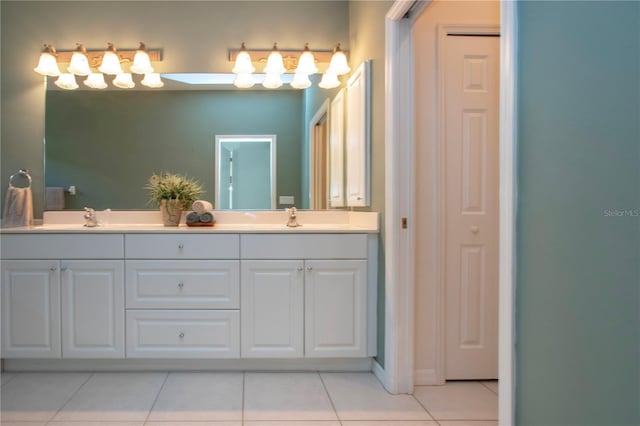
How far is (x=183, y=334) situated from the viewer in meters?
2.29

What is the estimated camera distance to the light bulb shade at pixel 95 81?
2785mm

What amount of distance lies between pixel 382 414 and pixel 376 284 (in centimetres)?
67

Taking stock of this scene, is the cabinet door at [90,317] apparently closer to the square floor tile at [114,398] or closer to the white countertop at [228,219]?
the square floor tile at [114,398]

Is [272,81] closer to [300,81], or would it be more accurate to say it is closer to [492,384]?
[300,81]

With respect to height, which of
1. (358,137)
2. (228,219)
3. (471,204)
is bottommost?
(228,219)

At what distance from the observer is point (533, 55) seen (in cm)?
105

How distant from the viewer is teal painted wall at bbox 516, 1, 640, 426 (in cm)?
80

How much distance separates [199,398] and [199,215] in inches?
43.5

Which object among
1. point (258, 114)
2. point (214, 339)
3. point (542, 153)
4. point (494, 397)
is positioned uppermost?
point (258, 114)

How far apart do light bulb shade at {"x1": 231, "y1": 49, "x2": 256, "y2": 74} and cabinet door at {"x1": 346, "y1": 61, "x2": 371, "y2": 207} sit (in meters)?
0.67

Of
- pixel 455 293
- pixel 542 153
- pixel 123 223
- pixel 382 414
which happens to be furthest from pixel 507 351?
pixel 123 223

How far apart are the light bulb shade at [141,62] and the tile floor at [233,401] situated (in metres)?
1.89

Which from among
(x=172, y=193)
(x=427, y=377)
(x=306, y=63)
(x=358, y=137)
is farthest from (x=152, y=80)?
(x=427, y=377)

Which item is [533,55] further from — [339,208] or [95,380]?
[95,380]
